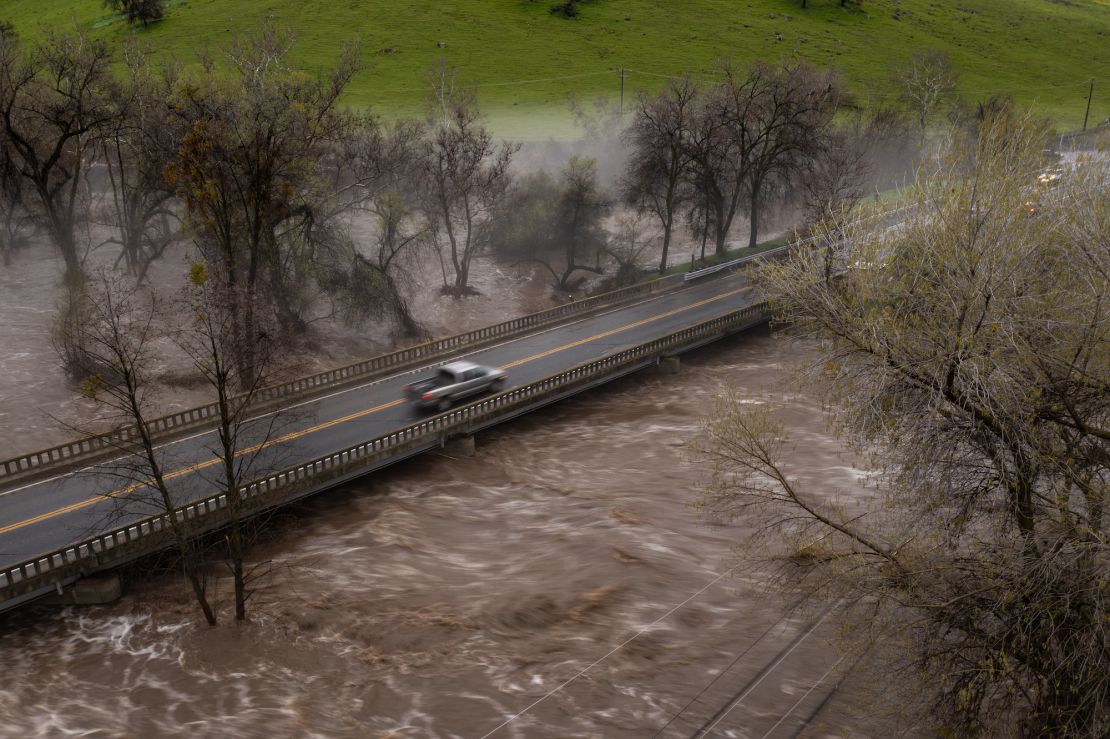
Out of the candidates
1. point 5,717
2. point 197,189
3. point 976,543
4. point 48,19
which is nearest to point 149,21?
point 48,19

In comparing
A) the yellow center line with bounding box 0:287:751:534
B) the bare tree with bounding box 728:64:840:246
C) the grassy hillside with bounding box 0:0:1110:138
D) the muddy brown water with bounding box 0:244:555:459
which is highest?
the grassy hillside with bounding box 0:0:1110:138

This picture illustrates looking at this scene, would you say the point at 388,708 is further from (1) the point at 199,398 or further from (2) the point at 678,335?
(2) the point at 678,335

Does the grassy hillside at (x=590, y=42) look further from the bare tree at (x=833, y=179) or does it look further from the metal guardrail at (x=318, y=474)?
the metal guardrail at (x=318, y=474)

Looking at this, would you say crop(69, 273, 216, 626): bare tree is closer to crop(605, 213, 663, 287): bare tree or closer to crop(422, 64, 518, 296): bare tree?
crop(422, 64, 518, 296): bare tree

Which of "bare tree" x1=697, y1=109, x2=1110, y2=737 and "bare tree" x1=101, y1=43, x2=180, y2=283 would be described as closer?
"bare tree" x1=697, y1=109, x2=1110, y2=737

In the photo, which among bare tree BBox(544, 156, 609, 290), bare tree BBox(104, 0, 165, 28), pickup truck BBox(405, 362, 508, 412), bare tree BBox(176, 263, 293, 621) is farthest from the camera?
bare tree BBox(104, 0, 165, 28)

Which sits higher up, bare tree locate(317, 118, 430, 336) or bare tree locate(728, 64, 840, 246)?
bare tree locate(728, 64, 840, 246)

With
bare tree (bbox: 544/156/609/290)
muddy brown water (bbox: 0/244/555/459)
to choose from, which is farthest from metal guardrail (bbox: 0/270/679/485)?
bare tree (bbox: 544/156/609/290)

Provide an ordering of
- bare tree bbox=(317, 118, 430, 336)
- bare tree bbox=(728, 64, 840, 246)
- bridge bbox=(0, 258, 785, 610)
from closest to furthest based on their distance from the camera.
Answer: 1. bridge bbox=(0, 258, 785, 610)
2. bare tree bbox=(317, 118, 430, 336)
3. bare tree bbox=(728, 64, 840, 246)
